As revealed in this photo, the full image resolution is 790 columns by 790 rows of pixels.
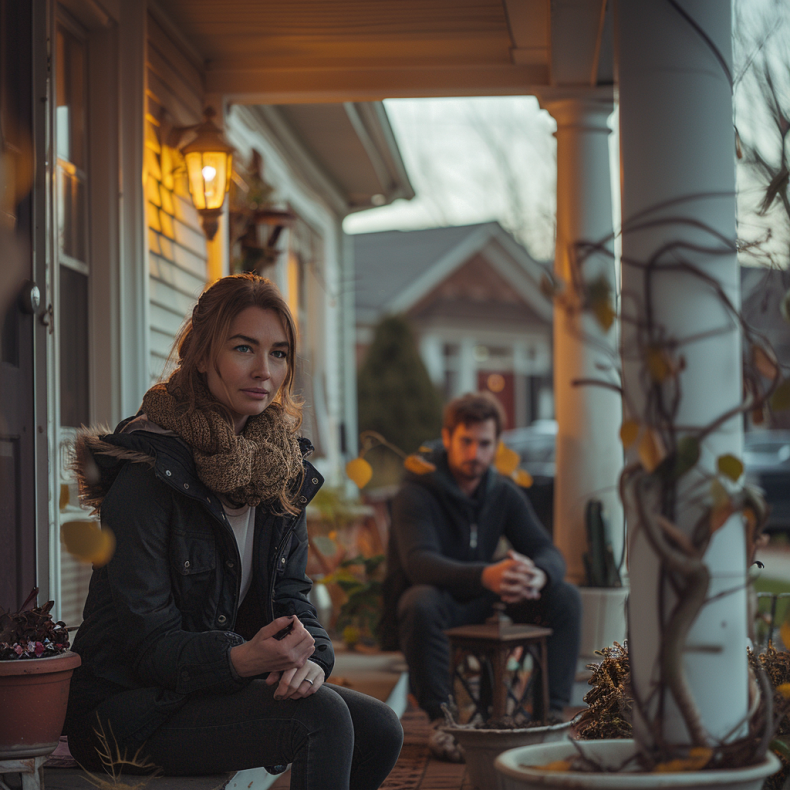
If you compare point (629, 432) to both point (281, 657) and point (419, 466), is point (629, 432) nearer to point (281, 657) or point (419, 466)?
point (281, 657)

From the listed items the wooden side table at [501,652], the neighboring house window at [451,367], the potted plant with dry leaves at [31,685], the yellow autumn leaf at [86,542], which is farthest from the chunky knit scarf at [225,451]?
the neighboring house window at [451,367]

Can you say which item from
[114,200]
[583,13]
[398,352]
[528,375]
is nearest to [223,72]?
[114,200]

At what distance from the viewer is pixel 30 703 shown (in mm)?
1938

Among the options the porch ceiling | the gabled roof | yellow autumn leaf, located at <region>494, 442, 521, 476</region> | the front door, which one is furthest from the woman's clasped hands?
the gabled roof

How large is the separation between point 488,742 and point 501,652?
504 mm

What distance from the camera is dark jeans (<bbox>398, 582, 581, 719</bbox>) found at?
3.75m

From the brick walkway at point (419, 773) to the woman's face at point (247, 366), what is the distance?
1.41 m

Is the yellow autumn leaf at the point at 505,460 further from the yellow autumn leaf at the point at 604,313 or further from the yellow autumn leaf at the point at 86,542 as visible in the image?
the yellow autumn leaf at the point at 604,313

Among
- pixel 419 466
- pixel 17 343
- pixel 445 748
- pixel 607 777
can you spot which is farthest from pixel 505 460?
pixel 607 777

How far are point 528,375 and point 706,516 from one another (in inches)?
851

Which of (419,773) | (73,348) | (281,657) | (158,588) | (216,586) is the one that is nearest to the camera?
(281,657)

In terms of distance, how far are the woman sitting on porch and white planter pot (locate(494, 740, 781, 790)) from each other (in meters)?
0.47

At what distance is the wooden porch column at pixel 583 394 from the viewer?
507 centimetres

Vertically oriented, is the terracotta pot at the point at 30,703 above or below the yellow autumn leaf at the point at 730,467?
below
